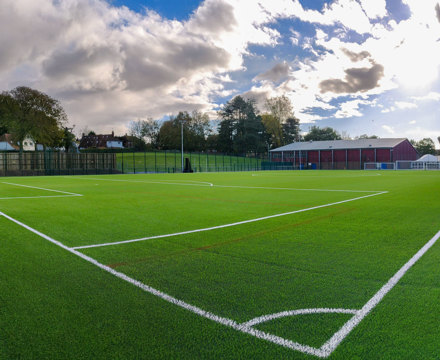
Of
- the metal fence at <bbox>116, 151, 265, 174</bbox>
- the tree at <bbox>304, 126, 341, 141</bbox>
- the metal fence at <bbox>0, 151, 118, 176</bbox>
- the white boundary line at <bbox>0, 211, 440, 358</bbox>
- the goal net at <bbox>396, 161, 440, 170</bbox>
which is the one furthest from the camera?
the tree at <bbox>304, 126, 341, 141</bbox>

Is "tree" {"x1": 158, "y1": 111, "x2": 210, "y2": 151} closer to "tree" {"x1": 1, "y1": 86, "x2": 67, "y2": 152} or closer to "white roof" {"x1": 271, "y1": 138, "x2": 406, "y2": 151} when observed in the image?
"white roof" {"x1": 271, "y1": 138, "x2": 406, "y2": 151}

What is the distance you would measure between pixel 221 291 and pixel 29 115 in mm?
55369

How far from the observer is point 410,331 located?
2.54 meters

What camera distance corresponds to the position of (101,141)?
132 m

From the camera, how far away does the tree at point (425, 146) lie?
108 meters

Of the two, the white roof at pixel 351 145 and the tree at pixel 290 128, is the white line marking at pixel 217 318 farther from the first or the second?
the tree at pixel 290 128

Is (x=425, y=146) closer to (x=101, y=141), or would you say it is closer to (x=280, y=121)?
(x=280, y=121)

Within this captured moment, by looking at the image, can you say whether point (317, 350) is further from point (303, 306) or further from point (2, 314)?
point (2, 314)

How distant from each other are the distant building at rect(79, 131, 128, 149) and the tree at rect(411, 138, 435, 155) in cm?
10054

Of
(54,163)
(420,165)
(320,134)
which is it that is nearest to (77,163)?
(54,163)

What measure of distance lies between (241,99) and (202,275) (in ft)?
333

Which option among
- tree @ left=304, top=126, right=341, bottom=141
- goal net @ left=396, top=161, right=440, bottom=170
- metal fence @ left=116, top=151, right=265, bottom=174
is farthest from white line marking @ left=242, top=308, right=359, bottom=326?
tree @ left=304, top=126, right=341, bottom=141

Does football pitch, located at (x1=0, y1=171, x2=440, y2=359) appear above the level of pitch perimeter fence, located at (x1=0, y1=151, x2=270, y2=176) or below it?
below

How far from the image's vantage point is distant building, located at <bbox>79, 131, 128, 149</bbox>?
130750mm
